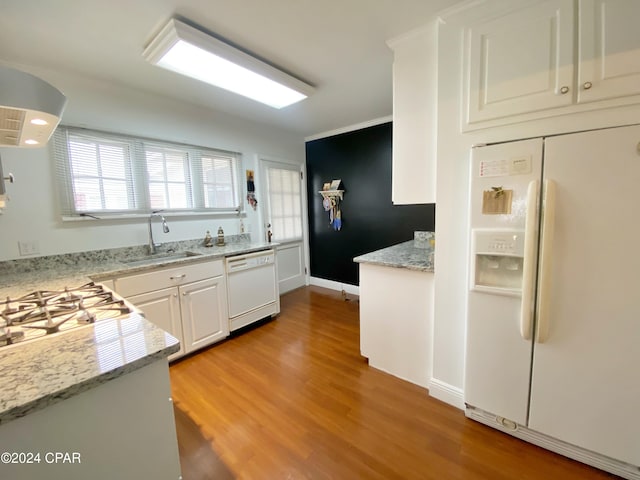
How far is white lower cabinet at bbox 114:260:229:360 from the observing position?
6.84 ft

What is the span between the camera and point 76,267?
212 centimetres

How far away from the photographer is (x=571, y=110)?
1.27m

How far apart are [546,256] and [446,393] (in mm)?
1103

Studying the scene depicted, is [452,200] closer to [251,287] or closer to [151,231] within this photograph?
[251,287]

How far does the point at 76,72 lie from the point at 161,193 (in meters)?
1.12

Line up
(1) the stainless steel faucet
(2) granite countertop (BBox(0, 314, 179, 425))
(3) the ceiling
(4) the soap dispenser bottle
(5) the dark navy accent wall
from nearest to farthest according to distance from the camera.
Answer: (2) granite countertop (BBox(0, 314, 179, 425)) → (3) the ceiling → (1) the stainless steel faucet → (4) the soap dispenser bottle → (5) the dark navy accent wall

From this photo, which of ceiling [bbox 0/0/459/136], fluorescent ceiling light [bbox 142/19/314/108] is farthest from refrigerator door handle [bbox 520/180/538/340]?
fluorescent ceiling light [bbox 142/19/314/108]

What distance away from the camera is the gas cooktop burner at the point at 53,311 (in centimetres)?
98

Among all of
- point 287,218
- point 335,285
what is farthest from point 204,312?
point 335,285

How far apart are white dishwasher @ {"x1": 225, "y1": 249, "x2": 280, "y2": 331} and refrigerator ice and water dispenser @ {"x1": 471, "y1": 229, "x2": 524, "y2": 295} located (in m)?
2.12

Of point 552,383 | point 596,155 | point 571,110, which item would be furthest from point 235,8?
point 552,383

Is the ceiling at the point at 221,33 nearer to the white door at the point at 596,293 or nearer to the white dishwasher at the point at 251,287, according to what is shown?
the white door at the point at 596,293

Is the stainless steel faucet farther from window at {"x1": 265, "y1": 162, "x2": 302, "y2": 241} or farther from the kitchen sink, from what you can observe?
window at {"x1": 265, "y1": 162, "x2": 302, "y2": 241}

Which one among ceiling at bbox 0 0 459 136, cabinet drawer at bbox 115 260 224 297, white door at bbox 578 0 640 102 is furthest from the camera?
cabinet drawer at bbox 115 260 224 297
